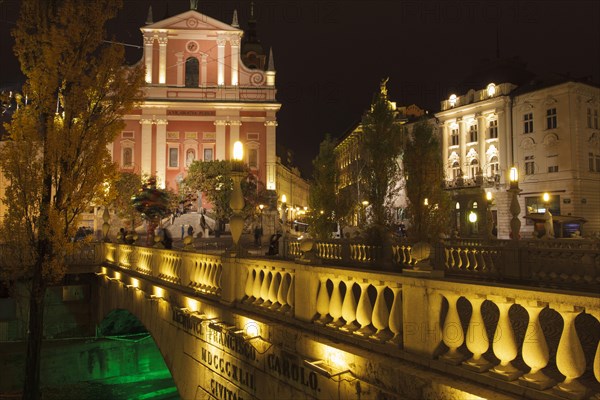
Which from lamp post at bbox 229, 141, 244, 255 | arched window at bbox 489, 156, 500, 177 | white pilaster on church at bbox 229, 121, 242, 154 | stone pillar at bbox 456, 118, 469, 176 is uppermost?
white pilaster on church at bbox 229, 121, 242, 154

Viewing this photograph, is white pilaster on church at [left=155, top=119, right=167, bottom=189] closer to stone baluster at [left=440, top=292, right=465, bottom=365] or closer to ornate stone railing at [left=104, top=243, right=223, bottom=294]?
ornate stone railing at [left=104, top=243, right=223, bottom=294]

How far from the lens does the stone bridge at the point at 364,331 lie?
401cm

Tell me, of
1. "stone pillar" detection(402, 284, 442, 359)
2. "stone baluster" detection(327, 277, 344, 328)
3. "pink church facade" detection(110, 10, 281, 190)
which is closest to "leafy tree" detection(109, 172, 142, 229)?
"pink church facade" detection(110, 10, 281, 190)

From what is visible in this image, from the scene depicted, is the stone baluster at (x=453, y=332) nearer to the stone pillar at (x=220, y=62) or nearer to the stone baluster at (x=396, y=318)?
the stone baluster at (x=396, y=318)

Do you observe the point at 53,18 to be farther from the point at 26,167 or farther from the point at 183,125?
the point at 183,125

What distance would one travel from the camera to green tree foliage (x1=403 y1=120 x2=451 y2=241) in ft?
80.5

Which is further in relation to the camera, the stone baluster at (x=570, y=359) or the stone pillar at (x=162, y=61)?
the stone pillar at (x=162, y=61)

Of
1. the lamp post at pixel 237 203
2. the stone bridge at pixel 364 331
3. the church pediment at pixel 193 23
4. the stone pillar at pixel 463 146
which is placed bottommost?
the stone bridge at pixel 364 331

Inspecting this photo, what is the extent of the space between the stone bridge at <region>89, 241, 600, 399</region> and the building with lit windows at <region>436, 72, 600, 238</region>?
26.2m

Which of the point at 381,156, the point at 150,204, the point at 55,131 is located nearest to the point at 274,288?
the point at 55,131

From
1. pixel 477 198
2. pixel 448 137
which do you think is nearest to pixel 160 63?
pixel 448 137

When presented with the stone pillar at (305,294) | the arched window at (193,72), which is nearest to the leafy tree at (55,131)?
the stone pillar at (305,294)

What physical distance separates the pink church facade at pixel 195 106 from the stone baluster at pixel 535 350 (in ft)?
158

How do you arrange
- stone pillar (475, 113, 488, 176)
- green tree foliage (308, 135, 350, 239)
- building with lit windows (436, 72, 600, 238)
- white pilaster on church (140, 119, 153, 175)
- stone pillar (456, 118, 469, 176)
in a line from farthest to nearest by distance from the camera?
white pilaster on church (140, 119, 153, 175) → stone pillar (456, 118, 469, 176) → stone pillar (475, 113, 488, 176) → building with lit windows (436, 72, 600, 238) → green tree foliage (308, 135, 350, 239)
